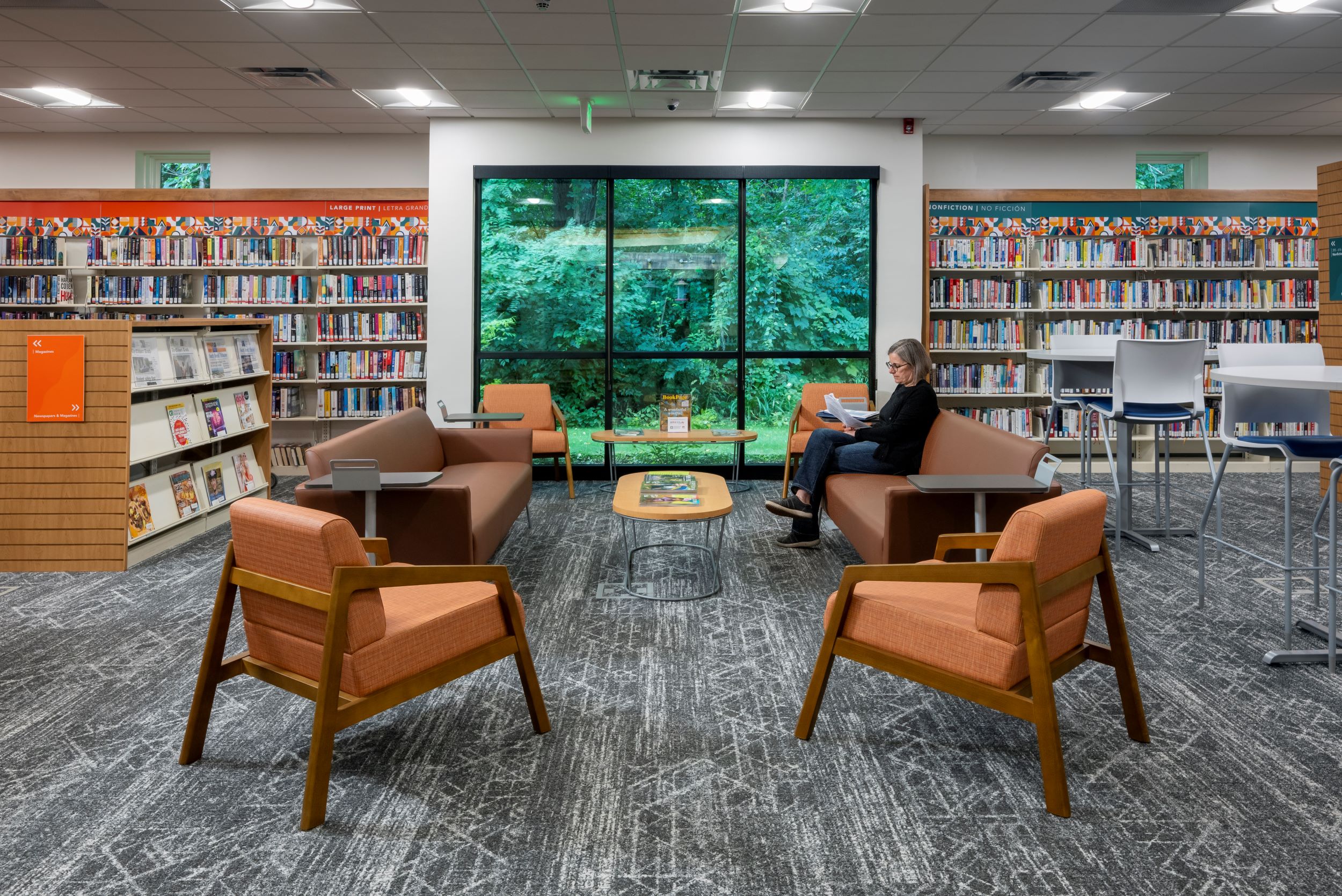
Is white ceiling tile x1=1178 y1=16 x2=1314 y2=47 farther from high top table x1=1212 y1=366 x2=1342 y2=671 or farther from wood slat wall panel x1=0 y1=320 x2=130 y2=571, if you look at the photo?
wood slat wall panel x1=0 y1=320 x2=130 y2=571

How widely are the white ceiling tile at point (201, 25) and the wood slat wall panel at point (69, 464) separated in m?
2.03

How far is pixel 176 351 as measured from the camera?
17.2 ft

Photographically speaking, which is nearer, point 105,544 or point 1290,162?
point 105,544

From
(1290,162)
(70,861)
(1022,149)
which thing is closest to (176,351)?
(70,861)

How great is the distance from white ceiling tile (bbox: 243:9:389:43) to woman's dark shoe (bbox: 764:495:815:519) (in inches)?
148

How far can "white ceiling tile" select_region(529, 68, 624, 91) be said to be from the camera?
638cm

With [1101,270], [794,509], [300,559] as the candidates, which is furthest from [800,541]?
[1101,270]

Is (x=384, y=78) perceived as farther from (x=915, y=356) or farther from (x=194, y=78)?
(x=915, y=356)

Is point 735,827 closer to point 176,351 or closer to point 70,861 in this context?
point 70,861

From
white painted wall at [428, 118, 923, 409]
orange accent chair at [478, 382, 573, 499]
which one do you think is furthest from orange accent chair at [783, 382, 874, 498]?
orange accent chair at [478, 382, 573, 499]

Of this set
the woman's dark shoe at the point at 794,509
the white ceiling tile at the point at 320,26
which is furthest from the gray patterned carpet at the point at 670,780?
the white ceiling tile at the point at 320,26

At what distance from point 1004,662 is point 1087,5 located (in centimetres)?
446

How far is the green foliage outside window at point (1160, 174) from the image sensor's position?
895 cm

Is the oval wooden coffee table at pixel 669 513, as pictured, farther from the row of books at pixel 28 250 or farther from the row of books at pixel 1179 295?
the row of books at pixel 28 250
